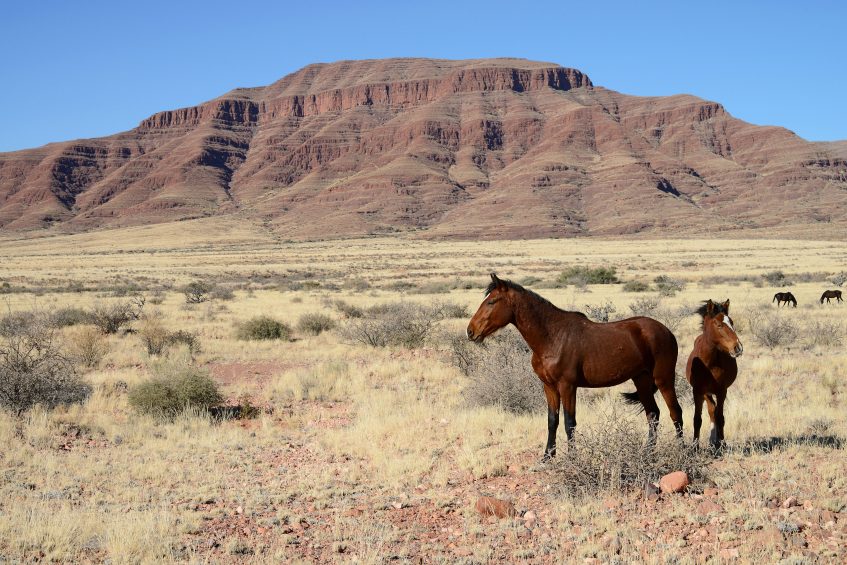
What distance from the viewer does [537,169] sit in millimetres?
178125

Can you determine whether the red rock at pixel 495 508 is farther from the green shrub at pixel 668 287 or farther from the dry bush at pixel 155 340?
the green shrub at pixel 668 287

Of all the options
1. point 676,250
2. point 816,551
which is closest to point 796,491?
point 816,551

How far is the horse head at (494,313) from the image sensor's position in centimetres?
661

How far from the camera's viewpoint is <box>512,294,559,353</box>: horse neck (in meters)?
6.65

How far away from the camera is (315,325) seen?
69.2 feet

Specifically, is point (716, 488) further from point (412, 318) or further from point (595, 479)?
point (412, 318)

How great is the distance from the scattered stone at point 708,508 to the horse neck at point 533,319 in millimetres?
2017

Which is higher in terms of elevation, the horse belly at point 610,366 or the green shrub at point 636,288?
the horse belly at point 610,366

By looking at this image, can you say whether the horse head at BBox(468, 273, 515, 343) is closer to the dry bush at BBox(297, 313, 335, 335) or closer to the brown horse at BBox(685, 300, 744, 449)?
the brown horse at BBox(685, 300, 744, 449)

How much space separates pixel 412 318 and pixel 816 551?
626 inches

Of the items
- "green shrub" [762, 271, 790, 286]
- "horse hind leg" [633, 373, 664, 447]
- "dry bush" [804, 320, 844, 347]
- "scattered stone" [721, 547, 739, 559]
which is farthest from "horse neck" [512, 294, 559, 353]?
"green shrub" [762, 271, 790, 286]

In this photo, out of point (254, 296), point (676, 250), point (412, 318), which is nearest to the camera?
point (412, 318)

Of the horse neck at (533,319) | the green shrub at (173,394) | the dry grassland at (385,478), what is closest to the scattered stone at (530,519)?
the dry grassland at (385,478)

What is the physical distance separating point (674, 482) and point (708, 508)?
0.44 meters
